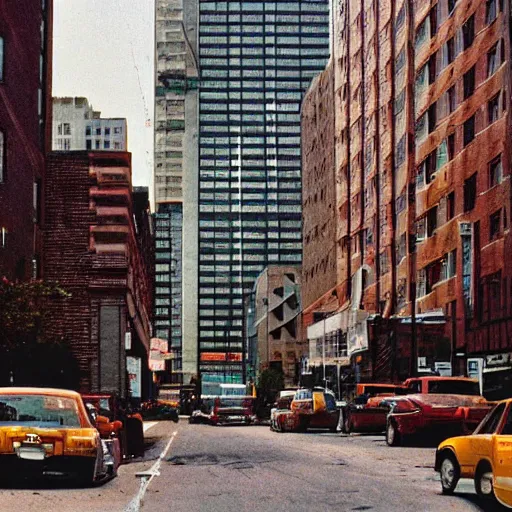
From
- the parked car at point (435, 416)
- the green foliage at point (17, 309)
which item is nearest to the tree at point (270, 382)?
the green foliage at point (17, 309)

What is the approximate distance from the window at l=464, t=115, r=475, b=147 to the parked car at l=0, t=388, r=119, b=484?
4839 cm

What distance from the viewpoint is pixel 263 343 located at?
18538cm

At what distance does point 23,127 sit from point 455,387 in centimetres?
4432

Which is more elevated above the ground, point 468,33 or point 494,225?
point 468,33

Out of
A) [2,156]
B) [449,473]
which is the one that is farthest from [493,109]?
[449,473]

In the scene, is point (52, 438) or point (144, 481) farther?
point (144, 481)

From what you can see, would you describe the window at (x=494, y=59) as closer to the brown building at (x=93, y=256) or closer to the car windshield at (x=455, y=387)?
the car windshield at (x=455, y=387)

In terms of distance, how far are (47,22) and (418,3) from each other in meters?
29.5

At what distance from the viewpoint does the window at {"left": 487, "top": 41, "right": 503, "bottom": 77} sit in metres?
58.4

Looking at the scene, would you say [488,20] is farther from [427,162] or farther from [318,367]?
[318,367]

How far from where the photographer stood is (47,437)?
16125 millimetres

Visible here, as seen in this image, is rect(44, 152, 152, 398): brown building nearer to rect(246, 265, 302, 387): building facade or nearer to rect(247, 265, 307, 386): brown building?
rect(246, 265, 302, 387): building facade

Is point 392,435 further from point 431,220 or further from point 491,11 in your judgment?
point 431,220

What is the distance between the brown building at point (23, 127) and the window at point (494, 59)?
25.0m
